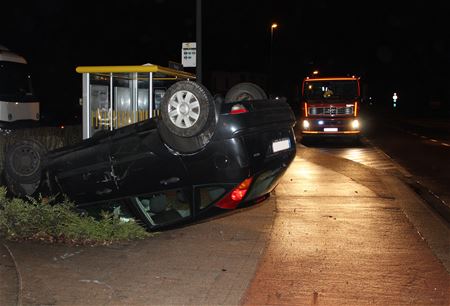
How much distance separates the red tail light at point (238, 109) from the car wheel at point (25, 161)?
8.55 ft

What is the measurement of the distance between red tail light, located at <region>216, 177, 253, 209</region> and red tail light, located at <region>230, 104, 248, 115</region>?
2.24ft

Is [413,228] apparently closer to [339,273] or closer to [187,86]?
[339,273]

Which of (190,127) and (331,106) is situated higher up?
(331,106)

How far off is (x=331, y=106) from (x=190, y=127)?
15908 millimetres

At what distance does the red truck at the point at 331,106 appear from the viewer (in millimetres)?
20688

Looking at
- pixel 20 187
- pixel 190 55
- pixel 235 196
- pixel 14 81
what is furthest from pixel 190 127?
pixel 14 81

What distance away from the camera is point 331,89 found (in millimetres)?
21078

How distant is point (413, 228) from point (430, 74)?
69.4 meters

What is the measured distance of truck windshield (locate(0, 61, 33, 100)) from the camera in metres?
18.7

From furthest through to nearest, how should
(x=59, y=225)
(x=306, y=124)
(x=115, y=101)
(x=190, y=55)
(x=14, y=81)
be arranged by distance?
(x=306, y=124)
(x=14, y=81)
(x=190, y=55)
(x=115, y=101)
(x=59, y=225)

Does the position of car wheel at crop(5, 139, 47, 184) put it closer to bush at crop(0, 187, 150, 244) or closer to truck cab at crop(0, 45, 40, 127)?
bush at crop(0, 187, 150, 244)

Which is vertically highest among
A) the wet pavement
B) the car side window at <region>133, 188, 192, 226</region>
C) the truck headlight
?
the truck headlight

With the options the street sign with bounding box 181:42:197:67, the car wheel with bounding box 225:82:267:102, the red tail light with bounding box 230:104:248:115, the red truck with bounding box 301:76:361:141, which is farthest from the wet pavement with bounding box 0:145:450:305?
the red truck with bounding box 301:76:361:141

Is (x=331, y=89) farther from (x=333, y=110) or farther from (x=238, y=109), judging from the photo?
(x=238, y=109)
